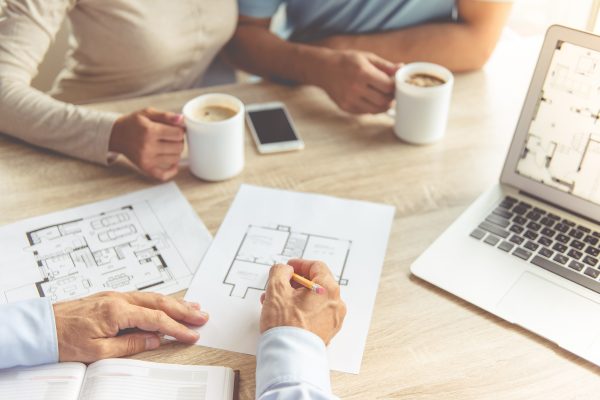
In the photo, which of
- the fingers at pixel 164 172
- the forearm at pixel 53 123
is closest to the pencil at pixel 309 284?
the fingers at pixel 164 172

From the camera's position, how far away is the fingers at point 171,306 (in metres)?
0.75

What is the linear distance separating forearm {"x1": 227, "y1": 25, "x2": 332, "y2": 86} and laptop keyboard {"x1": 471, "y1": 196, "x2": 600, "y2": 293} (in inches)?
19.5

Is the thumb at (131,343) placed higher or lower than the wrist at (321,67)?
lower

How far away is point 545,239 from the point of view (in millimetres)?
861

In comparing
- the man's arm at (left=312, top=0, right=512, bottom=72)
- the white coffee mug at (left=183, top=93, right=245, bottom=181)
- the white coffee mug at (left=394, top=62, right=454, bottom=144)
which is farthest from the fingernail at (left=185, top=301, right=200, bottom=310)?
the man's arm at (left=312, top=0, right=512, bottom=72)

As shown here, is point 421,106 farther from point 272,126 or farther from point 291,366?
point 291,366

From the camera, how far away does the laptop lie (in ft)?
2.54

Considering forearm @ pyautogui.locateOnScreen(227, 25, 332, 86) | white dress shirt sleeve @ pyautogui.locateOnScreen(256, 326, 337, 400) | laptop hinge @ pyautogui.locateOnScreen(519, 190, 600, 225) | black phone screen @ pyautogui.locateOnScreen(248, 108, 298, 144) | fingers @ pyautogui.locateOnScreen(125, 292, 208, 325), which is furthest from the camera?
forearm @ pyautogui.locateOnScreen(227, 25, 332, 86)

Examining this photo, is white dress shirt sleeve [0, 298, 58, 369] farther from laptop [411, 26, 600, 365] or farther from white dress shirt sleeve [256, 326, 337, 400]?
laptop [411, 26, 600, 365]

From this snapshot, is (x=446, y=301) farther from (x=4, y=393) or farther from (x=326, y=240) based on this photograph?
(x=4, y=393)

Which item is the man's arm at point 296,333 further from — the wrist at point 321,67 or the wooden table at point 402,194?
the wrist at point 321,67

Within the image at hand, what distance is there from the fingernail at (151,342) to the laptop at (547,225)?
0.36 m

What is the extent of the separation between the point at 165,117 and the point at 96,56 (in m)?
0.37

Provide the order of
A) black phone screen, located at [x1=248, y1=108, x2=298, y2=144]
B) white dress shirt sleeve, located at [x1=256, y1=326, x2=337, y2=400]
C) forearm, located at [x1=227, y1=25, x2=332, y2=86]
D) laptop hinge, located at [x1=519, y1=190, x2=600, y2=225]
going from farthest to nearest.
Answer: forearm, located at [x1=227, y1=25, x2=332, y2=86], black phone screen, located at [x1=248, y1=108, x2=298, y2=144], laptop hinge, located at [x1=519, y1=190, x2=600, y2=225], white dress shirt sleeve, located at [x1=256, y1=326, x2=337, y2=400]
